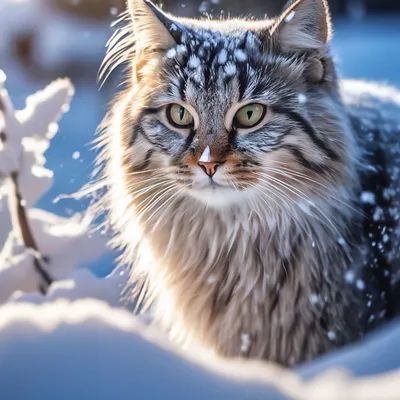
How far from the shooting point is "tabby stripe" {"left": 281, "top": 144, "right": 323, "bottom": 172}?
964mm

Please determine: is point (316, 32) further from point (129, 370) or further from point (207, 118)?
point (129, 370)

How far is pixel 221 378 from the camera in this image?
0.43 meters

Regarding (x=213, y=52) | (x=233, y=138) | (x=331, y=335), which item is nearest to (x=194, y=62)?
(x=213, y=52)

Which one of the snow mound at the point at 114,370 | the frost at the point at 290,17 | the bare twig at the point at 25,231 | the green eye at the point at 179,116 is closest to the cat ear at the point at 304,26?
the frost at the point at 290,17

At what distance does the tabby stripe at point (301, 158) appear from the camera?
0.96 m

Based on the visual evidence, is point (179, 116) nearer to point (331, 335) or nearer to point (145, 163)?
point (145, 163)

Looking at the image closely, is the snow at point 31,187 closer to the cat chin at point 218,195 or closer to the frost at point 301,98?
the cat chin at point 218,195

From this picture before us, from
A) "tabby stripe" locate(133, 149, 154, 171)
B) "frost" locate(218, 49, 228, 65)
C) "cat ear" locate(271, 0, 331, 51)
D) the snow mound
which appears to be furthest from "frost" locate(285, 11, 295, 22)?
the snow mound

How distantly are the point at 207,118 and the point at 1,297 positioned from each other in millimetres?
440

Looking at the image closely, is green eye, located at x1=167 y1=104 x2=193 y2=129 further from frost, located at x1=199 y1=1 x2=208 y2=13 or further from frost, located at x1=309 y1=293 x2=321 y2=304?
frost, located at x1=309 y1=293 x2=321 y2=304

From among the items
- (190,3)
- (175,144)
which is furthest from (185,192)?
(190,3)

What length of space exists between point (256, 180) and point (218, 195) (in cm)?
7

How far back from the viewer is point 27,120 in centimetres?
95

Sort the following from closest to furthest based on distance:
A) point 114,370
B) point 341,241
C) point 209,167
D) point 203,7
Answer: point 114,370 < point 209,167 < point 341,241 < point 203,7
